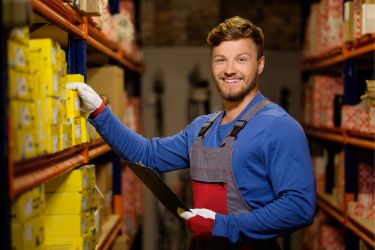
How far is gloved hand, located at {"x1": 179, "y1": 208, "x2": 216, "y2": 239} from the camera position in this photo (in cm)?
224

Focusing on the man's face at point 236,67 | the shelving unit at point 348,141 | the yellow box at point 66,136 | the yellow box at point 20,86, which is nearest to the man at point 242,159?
the man's face at point 236,67

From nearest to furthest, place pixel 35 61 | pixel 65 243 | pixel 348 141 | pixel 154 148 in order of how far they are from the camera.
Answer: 1. pixel 35 61
2. pixel 65 243
3. pixel 154 148
4. pixel 348 141

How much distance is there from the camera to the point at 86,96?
2.41 m

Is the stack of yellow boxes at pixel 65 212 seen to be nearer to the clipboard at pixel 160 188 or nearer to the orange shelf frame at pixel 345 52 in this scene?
the clipboard at pixel 160 188

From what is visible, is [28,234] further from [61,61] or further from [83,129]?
[83,129]

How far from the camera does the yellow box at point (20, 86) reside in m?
1.52

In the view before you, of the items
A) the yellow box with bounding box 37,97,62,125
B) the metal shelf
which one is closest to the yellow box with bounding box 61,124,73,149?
the yellow box with bounding box 37,97,62,125

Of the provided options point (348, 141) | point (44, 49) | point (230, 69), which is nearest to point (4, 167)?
point (44, 49)

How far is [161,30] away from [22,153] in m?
4.76

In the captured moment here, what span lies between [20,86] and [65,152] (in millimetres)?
648

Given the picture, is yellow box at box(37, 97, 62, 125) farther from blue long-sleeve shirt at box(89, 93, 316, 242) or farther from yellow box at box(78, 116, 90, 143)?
blue long-sleeve shirt at box(89, 93, 316, 242)

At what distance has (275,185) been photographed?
227cm

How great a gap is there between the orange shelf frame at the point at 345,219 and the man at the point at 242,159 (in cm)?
99

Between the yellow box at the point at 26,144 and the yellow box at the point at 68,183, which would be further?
the yellow box at the point at 68,183
